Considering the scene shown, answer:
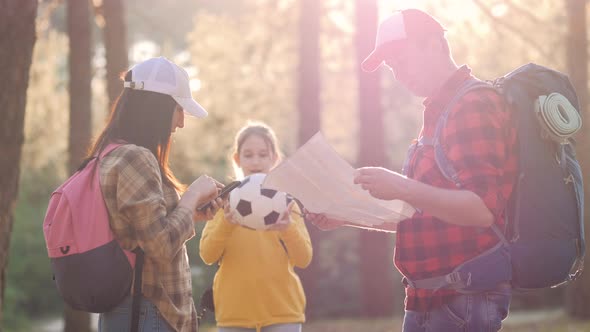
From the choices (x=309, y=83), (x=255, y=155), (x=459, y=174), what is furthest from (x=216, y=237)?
(x=309, y=83)

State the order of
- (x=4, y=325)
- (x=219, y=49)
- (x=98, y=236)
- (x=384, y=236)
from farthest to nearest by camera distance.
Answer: (x=219, y=49) < (x=4, y=325) < (x=384, y=236) < (x=98, y=236)

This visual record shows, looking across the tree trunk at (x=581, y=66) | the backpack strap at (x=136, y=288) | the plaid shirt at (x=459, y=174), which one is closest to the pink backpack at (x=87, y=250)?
the backpack strap at (x=136, y=288)

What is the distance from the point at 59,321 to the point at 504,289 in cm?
1935

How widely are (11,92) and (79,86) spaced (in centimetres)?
681

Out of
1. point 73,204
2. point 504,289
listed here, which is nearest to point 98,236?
point 73,204

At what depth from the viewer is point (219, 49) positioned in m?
20.6

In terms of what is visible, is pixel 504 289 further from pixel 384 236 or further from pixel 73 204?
pixel 384 236

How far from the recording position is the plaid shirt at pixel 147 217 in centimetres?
387

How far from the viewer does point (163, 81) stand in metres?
4.12

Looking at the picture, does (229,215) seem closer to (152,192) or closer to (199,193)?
(199,193)

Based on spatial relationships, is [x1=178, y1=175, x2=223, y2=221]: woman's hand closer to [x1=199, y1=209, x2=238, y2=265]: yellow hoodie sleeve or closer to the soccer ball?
the soccer ball

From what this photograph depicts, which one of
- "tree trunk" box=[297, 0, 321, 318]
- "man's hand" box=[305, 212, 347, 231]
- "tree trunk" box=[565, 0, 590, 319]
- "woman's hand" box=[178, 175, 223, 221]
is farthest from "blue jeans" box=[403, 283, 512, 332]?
"tree trunk" box=[297, 0, 321, 318]

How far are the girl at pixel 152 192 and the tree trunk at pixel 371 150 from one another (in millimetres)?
11478

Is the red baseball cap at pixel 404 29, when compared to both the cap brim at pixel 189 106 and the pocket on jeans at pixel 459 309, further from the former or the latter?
the pocket on jeans at pixel 459 309
